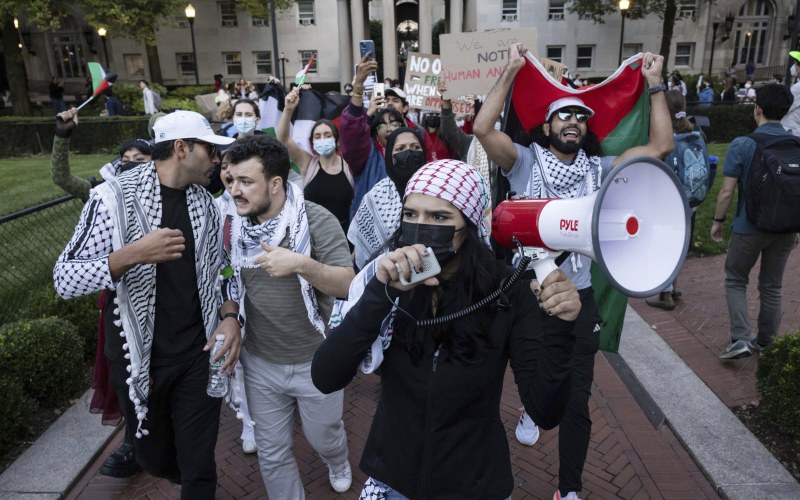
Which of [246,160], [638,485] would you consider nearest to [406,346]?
[246,160]

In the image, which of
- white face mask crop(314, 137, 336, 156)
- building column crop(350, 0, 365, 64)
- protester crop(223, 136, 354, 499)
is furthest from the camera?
building column crop(350, 0, 365, 64)

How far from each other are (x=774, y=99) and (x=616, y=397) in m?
2.66

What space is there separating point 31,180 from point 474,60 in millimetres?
10623

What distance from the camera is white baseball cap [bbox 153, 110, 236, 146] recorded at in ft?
10.2

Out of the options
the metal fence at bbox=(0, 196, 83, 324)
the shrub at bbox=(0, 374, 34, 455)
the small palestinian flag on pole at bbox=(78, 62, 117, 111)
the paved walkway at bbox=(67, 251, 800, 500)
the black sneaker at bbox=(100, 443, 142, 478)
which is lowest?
the paved walkway at bbox=(67, 251, 800, 500)

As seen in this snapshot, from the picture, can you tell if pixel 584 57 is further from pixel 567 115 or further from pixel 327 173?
pixel 567 115

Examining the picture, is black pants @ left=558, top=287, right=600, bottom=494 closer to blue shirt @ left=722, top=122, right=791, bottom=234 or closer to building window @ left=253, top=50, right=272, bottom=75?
blue shirt @ left=722, top=122, right=791, bottom=234

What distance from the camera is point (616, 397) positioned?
4.77m

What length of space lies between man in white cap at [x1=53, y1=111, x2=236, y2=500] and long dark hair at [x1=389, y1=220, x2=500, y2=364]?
1326mm

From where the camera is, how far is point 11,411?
4090 mm

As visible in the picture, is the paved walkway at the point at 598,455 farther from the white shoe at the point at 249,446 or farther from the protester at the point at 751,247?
the protester at the point at 751,247

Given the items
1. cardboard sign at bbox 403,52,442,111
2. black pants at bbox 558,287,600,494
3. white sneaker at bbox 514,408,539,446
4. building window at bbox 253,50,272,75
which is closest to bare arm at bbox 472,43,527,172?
black pants at bbox 558,287,600,494

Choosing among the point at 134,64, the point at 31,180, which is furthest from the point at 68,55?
the point at 31,180

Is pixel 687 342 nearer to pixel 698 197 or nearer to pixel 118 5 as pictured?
pixel 698 197
